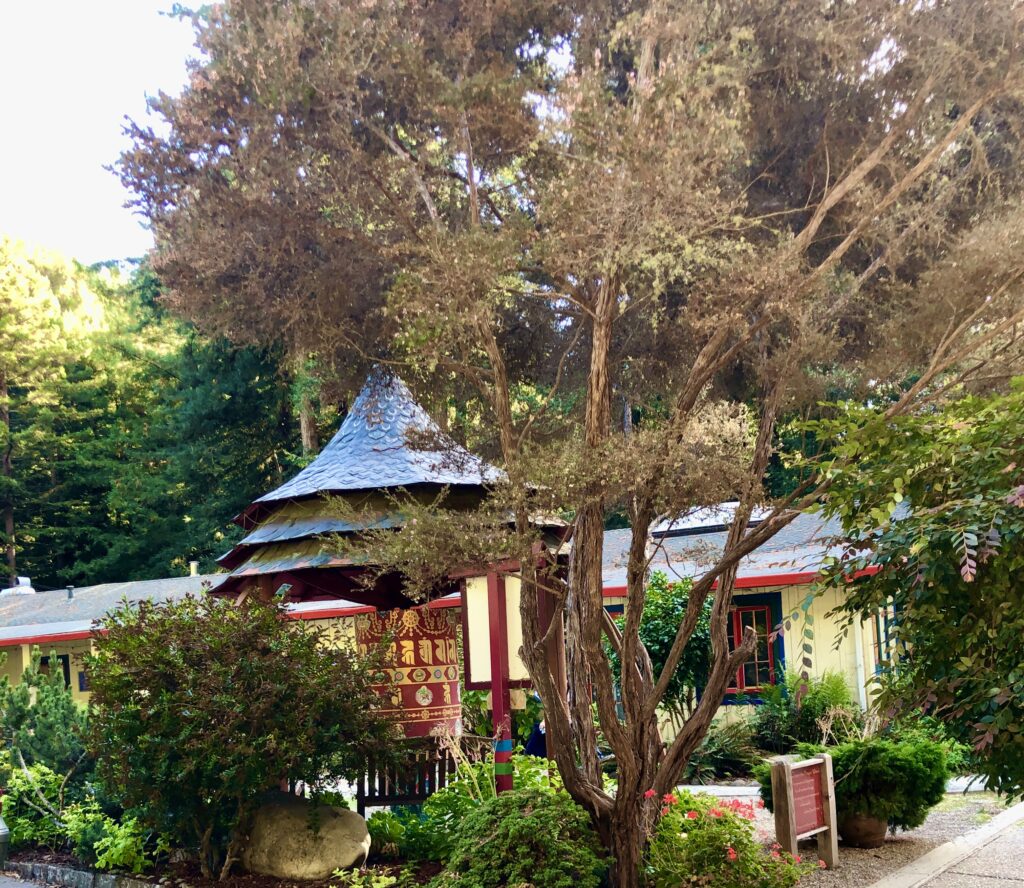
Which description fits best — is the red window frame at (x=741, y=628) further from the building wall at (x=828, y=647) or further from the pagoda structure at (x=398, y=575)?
the pagoda structure at (x=398, y=575)

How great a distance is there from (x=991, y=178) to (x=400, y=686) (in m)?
7.30

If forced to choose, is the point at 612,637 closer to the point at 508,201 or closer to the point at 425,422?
the point at 425,422

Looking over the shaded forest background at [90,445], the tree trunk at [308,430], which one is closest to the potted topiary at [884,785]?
the tree trunk at [308,430]

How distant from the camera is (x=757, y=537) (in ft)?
23.0

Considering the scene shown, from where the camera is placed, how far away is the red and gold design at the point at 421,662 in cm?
1123

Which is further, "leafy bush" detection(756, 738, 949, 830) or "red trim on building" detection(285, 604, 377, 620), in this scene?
"red trim on building" detection(285, 604, 377, 620)

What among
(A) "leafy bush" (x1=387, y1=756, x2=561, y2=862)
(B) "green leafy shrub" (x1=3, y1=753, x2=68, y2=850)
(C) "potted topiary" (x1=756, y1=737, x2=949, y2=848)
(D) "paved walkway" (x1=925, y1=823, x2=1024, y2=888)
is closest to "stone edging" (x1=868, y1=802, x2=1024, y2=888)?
(D) "paved walkway" (x1=925, y1=823, x2=1024, y2=888)

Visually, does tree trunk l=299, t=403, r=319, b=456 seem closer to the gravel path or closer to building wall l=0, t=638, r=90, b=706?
building wall l=0, t=638, r=90, b=706

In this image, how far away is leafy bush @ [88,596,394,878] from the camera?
25.6ft

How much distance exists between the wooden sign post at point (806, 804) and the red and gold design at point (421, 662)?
4.02 meters

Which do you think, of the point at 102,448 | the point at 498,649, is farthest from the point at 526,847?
the point at 102,448

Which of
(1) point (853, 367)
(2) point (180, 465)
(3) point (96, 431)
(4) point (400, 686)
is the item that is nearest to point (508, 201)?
(1) point (853, 367)

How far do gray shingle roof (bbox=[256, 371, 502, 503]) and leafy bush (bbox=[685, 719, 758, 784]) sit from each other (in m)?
5.53

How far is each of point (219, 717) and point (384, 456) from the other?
10.1ft
